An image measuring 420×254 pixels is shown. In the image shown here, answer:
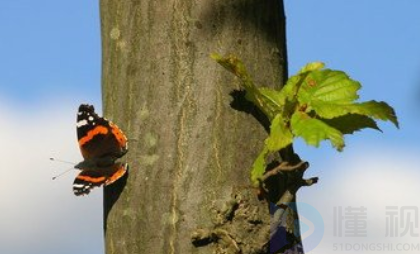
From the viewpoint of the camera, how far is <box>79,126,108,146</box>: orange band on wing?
359cm

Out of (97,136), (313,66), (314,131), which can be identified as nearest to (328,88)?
(313,66)

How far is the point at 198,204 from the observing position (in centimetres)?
328

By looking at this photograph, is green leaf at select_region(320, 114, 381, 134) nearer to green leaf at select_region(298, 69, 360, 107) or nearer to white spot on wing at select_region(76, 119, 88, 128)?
green leaf at select_region(298, 69, 360, 107)

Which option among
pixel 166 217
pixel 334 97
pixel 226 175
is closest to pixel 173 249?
pixel 166 217

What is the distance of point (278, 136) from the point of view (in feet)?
10.9

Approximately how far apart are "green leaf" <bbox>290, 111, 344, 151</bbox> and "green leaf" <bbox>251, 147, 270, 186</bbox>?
14 cm

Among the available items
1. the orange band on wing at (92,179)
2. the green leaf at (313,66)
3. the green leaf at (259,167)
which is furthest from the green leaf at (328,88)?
the orange band on wing at (92,179)

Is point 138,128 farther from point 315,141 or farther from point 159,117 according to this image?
point 315,141

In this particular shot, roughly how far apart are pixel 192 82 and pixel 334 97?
532 mm

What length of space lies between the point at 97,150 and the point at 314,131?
98 centimetres

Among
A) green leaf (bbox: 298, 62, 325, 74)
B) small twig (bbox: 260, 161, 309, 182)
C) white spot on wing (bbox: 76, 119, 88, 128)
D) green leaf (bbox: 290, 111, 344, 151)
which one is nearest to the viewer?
green leaf (bbox: 290, 111, 344, 151)

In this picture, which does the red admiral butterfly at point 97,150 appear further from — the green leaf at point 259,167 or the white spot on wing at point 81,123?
the green leaf at point 259,167

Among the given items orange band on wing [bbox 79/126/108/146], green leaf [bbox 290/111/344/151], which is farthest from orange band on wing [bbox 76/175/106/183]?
green leaf [bbox 290/111/344/151]

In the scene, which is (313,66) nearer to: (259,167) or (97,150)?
(259,167)
